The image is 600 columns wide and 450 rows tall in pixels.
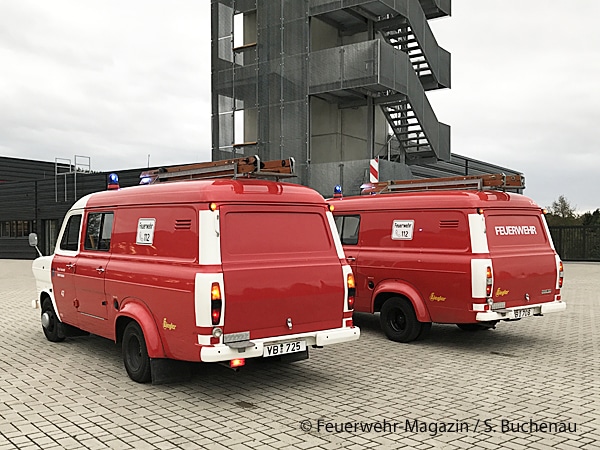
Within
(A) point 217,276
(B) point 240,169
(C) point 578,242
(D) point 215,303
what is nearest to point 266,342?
(D) point 215,303

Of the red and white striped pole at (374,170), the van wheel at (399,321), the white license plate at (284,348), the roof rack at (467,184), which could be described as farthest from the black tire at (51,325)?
the red and white striped pole at (374,170)

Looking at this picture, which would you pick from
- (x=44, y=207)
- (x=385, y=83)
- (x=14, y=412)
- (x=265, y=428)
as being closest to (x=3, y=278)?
(x=44, y=207)

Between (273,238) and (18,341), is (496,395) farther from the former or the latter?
(18,341)

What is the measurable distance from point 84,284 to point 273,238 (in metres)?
2.86

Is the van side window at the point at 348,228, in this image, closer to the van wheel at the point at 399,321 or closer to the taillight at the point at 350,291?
the van wheel at the point at 399,321

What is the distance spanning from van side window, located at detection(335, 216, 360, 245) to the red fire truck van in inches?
1.1

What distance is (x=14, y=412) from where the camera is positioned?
Result: 5.84 metres

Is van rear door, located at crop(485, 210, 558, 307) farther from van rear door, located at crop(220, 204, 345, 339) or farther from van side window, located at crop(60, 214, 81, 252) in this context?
van side window, located at crop(60, 214, 81, 252)

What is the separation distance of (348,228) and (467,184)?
6.75 feet

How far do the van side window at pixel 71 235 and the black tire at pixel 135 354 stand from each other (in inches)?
77.2

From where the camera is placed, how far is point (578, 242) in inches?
1130

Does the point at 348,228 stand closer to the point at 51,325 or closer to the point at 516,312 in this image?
the point at 516,312

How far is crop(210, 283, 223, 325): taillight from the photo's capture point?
5.77m

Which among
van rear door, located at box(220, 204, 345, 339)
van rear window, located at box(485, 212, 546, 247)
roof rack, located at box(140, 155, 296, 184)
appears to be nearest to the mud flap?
van rear door, located at box(220, 204, 345, 339)
